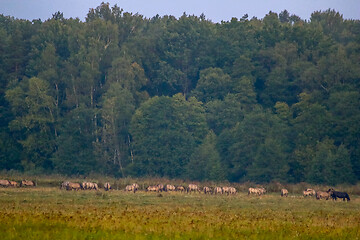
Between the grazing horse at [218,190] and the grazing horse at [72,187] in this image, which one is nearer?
the grazing horse at [72,187]

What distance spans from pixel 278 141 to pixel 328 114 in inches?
311

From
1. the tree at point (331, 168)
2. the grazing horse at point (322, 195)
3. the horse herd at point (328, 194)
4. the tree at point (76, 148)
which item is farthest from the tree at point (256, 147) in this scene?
the grazing horse at point (322, 195)

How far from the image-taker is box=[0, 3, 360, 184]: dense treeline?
88.3 m

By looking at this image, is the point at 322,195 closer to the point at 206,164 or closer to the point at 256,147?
the point at 256,147

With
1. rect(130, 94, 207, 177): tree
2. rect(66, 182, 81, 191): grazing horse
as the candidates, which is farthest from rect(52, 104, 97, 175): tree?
rect(66, 182, 81, 191): grazing horse

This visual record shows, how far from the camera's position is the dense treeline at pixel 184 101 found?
88312 millimetres

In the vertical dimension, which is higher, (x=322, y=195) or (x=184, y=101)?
(x=184, y=101)

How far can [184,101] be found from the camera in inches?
3964

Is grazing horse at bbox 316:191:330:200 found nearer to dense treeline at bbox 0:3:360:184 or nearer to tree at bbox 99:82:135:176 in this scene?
dense treeline at bbox 0:3:360:184

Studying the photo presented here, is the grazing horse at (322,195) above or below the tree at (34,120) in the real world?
below

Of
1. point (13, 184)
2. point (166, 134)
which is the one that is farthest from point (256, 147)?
point (13, 184)

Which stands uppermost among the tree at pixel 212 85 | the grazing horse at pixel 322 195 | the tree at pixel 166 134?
the tree at pixel 212 85

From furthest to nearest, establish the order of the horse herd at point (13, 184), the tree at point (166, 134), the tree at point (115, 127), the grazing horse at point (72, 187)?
the tree at point (115, 127)
the tree at point (166, 134)
the horse herd at point (13, 184)
the grazing horse at point (72, 187)

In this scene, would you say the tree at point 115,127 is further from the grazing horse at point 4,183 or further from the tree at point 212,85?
the grazing horse at point 4,183
